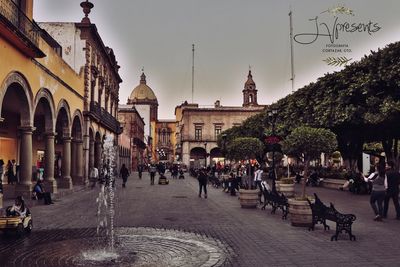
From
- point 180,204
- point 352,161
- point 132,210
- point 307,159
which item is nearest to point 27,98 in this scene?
point 132,210

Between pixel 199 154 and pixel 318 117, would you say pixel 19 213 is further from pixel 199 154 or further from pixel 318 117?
pixel 199 154

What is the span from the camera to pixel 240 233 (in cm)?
1034

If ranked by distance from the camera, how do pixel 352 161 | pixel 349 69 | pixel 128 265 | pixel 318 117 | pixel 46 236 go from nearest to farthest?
1. pixel 128 265
2. pixel 46 236
3. pixel 349 69
4. pixel 318 117
5. pixel 352 161

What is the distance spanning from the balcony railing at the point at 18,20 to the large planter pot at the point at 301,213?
1040cm

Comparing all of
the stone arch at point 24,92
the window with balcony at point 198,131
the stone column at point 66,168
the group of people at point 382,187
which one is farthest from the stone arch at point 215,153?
the group of people at point 382,187

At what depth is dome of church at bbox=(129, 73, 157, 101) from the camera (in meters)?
135

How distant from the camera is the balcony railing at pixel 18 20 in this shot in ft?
43.9

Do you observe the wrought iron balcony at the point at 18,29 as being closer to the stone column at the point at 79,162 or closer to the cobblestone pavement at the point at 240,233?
the cobblestone pavement at the point at 240,233

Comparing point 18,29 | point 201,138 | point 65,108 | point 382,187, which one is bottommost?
point 382,187

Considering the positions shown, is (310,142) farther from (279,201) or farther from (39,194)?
(39,194)

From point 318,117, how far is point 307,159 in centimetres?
1173

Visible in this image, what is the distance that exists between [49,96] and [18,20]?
208 inches

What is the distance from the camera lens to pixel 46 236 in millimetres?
10016

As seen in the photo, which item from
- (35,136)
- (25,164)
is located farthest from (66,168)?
(35,136)
